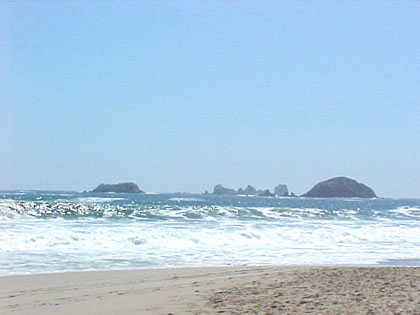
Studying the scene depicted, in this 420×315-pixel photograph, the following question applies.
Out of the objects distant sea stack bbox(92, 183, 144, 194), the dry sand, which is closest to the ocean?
the dry sand

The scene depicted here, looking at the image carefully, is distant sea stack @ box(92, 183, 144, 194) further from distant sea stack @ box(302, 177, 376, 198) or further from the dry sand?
the dry sand

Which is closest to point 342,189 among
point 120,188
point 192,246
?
point 120,188

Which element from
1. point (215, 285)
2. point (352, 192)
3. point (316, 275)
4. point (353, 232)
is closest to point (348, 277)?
point (316, 275)

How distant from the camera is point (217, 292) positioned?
27.2ft

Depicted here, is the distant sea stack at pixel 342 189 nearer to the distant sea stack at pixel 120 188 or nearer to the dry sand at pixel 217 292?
the distant sea stack at pixel 120 188

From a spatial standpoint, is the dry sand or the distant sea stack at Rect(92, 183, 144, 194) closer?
the dry sand

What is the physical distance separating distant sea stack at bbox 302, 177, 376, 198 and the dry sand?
11880cm

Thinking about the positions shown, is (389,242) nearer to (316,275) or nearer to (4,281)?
(316,275)

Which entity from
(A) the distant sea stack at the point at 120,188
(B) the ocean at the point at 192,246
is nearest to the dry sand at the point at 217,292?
(B) the ocean at the point at 192,246

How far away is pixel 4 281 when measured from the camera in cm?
931

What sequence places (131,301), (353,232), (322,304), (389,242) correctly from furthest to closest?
1. (353,232)
2. (389,242)
3. (131,301)
4. (322,304)

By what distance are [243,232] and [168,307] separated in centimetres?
1345

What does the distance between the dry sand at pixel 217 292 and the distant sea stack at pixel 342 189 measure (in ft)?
390

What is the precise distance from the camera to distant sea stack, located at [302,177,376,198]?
417 feet
